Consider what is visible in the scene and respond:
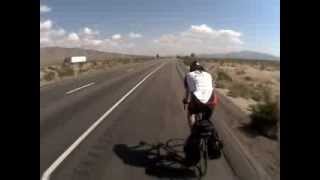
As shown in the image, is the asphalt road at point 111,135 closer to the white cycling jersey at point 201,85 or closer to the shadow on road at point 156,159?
the shadow on road at point 156,159

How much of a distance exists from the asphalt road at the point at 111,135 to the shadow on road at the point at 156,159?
2cm

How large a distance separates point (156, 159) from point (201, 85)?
1761 mm

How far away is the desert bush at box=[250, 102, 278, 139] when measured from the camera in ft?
44.8

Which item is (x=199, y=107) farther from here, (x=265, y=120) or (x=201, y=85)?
(x=265, y=120)

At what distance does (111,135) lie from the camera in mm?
12289

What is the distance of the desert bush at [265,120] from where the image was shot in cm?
1364

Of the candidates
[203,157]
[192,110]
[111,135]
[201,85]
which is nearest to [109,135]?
[111,135]

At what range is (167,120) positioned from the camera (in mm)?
15242
